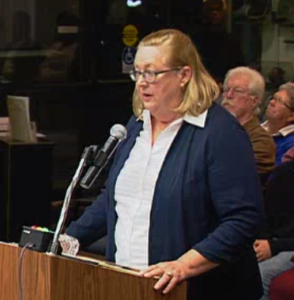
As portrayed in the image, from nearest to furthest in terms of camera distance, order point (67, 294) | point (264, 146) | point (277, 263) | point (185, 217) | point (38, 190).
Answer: point (67, 294), point (185, 217), point (277, 263), point (264, 146), point (38, 190)

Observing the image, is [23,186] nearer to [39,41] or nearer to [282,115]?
[39,41]

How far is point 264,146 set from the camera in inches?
242

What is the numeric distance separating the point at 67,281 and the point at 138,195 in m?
0.57

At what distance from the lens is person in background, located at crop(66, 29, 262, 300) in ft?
11.6

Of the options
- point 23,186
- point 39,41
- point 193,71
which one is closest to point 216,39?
point 39,41

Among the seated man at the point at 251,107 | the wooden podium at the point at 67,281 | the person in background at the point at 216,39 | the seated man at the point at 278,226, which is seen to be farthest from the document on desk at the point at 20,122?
the wooden podium at the point at 67,281

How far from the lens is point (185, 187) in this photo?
357 centimetres

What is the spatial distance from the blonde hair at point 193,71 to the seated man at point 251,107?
2440 mm

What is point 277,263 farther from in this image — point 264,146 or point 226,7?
point 226,7

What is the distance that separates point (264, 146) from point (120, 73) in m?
1.74

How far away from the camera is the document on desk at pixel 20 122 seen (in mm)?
Result: 7172

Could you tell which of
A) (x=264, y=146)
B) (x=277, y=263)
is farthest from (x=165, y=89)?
(x=264, y=146)

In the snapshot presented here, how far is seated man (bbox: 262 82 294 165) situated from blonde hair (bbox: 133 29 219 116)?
286 cm

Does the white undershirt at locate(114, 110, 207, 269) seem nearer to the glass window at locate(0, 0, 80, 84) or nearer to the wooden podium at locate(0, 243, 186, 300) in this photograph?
the wooden podium at locate(0, 243, 186, 300)
